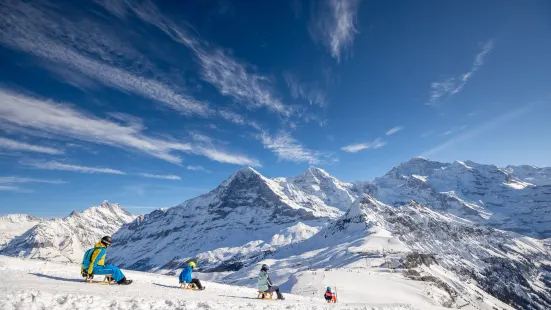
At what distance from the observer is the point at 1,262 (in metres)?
19.1

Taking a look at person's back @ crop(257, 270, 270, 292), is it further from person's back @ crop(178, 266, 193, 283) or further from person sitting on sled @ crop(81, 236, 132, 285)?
person sitting on sled @ crop(81, 236, 132, 285)

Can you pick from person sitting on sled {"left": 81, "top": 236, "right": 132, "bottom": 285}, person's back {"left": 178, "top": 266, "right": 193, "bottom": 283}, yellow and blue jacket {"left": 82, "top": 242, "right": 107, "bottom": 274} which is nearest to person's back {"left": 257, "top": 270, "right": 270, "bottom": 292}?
person's back {"left": 178, "top": 266, "right": 193, "bottom": 283}

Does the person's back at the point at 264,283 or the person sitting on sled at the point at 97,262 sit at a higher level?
the person sitting on sled at the point at 97,262

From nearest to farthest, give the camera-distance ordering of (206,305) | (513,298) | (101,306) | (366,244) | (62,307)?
1. (62,307)
2. (101,306)
3. (206,305)
4. (366,244)
5. (513,298)

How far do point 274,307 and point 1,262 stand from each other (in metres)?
17.9

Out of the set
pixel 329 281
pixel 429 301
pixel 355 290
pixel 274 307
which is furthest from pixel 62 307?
pixel 429 301

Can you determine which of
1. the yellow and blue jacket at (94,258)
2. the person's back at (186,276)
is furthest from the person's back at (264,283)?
the yellow and blue jacket at (94,258)

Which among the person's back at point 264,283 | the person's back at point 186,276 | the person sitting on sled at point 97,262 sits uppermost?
the person sitting on sled at point 97,262

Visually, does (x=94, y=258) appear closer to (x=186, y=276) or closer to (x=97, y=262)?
(x=97, y=262)

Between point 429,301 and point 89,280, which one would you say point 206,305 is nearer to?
point 89,280

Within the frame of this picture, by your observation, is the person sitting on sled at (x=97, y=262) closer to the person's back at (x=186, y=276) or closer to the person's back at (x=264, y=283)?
the person's back at (x=186, y=276)

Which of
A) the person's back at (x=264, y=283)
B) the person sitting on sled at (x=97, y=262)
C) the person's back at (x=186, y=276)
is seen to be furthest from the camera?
the person's back at (x=264, y=283)

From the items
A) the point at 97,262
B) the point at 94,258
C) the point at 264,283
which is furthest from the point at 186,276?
the point at 94,258

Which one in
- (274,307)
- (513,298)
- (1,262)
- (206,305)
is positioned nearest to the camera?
(206,305)
